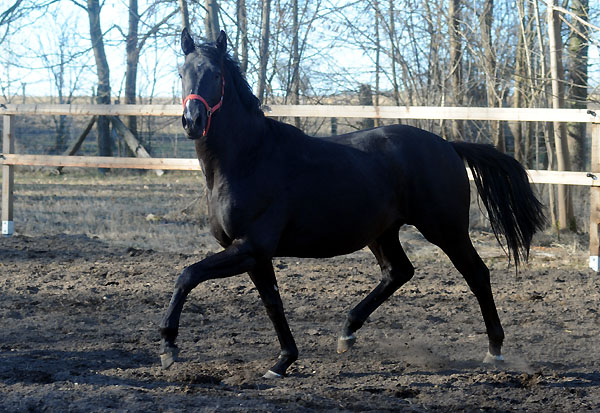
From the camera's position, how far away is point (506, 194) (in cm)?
526

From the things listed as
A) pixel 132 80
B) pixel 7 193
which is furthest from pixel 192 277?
pixel 132 80

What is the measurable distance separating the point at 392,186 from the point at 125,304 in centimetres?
271

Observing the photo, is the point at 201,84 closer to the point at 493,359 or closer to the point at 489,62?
the point at 493,359

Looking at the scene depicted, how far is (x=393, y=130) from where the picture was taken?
4.95 metres

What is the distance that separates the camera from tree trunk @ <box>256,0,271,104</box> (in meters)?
10.6

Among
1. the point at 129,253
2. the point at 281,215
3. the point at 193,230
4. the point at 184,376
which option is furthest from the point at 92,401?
the point at 193,230

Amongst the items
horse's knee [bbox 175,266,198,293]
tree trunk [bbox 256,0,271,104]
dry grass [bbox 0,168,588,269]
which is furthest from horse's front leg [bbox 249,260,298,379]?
tree trunk [bbox 256,0,271,104]

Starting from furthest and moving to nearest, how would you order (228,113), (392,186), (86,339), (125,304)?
(125,304), (86,339), (392,186), (228,113)

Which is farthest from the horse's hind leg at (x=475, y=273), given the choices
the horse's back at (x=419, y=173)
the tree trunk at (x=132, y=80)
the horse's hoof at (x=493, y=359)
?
the tree trunk at (x=132, y=80)

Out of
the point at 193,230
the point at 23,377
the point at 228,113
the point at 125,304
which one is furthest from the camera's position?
the point at 193,230

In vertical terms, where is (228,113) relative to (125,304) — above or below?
above

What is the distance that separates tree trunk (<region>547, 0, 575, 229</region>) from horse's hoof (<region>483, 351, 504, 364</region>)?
200 inches

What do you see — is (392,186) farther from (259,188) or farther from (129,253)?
(129,253)

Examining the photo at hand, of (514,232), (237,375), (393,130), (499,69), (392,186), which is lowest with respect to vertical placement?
(237,375)
